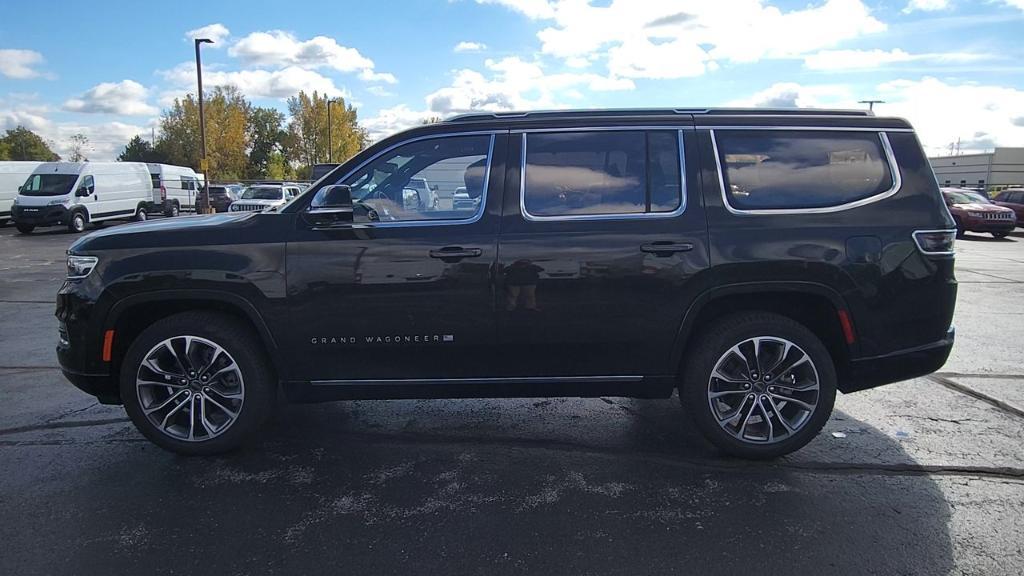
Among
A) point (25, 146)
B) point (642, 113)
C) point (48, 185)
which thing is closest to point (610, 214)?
point (642, 113)

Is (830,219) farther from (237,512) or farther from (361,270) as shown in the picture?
(237,512)

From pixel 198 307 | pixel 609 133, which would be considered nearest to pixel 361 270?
pixel 198 307

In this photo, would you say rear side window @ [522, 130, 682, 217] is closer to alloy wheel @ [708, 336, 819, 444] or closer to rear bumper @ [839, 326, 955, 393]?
alloy wheel @ [708, 336, 819, 444]

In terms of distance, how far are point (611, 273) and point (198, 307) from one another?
245 centimetres

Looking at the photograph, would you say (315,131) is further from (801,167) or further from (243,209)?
(801,167)

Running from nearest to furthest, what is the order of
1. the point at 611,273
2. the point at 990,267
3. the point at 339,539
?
1. the point at 339,539
2. the point at 611,273
3. the point at 990,267

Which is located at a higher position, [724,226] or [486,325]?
[724,226]

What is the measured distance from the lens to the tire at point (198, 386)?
12.3 ft

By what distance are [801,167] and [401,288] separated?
8.05ft

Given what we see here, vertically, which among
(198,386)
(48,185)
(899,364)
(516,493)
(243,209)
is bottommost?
(516,493)

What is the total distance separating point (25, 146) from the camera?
8094 centimetres

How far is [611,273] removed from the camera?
3650 mm

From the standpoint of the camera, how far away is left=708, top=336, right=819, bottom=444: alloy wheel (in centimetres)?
379

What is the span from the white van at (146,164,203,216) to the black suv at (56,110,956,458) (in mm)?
28456
